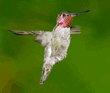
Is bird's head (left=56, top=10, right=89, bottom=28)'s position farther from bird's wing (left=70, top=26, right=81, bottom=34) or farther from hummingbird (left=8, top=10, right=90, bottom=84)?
bird's wing (left=70, top=26, right=81, bottom=34)

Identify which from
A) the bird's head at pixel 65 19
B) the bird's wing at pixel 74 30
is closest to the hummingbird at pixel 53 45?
the bird's head at pixel 65 19

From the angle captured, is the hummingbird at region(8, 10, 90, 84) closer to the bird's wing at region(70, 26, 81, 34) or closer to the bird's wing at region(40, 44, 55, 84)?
the bird's wing at region(40, 44, 55, 84)

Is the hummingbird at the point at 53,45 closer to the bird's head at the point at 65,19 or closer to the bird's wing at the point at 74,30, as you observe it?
the bird's head at the point at 65,19

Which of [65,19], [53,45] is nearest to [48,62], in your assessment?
[53,45]

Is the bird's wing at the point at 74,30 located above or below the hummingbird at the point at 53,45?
above

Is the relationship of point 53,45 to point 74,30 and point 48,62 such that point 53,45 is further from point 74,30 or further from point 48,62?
point 74,30

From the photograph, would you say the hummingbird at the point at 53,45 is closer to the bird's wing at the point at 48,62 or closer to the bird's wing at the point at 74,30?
the bird's wing at the point at 48,62

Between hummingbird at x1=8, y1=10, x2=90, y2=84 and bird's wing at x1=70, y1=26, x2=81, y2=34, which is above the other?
bird's wing at x1=70, y1=26, x2=81, y2=34

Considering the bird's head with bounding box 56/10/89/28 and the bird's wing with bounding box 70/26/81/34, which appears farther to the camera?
the bird's wing with bounding box 70/26/81/34

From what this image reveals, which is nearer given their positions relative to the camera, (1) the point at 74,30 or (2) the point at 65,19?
(2) the point at 65,19

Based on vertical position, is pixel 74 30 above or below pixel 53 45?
above

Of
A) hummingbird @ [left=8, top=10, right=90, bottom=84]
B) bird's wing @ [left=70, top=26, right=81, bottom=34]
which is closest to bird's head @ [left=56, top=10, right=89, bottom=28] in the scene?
hummingbird @ [left=8, top=10, right=90, bottom=84]

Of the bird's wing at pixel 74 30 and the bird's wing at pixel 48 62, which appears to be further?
the bird's wing at pixel 74 30
